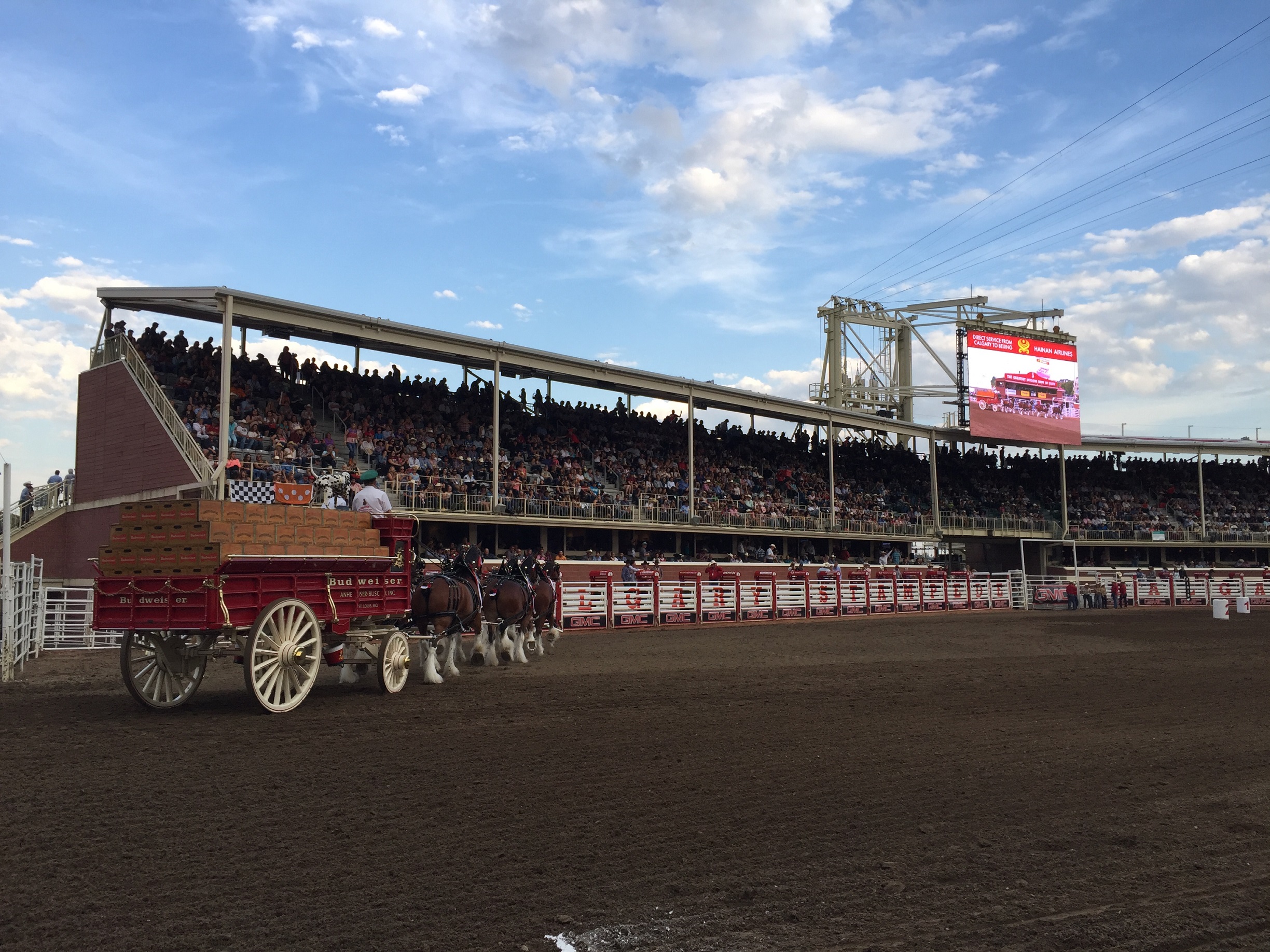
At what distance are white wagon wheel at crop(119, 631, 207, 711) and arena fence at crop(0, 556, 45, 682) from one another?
3628mm

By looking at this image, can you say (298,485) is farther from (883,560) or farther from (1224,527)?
(1224,527)

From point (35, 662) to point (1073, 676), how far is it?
49.5 feet

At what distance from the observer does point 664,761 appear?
7.17 metres

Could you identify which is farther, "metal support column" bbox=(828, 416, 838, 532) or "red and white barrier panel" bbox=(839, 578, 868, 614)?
"metal support column" bbox=(828, 416, 838, 532)

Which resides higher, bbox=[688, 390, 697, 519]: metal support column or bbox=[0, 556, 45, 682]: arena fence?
bbox=[688, 390, 697, 519]: metal support column

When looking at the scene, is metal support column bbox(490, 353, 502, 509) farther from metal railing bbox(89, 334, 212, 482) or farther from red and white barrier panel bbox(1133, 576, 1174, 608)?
red and white barrier panel bbox(1133, 576, 1174, 608)

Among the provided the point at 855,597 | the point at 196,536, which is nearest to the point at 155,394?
the point at 196,536

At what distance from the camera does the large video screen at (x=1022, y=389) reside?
4350 cm

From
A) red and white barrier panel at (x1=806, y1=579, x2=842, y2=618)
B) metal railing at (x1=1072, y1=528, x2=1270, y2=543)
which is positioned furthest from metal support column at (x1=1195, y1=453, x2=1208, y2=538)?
red and white barrier panel at (x1=806, y1=579, x2=842, y2=618)

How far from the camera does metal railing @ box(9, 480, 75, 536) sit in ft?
70.6

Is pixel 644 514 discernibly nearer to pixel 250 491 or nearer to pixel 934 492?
pixel 934 492

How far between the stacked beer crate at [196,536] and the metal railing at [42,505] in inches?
602

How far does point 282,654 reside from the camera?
29.1 feet

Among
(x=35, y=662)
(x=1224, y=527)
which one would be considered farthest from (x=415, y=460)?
(x=1224, y=527)
